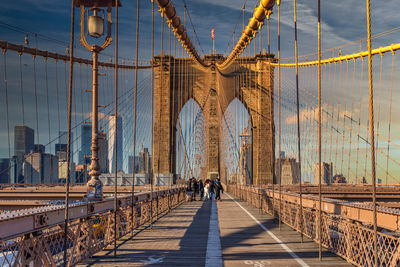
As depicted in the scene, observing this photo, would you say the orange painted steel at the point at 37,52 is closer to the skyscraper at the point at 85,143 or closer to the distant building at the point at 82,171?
the skyscraper at the point at 85,143

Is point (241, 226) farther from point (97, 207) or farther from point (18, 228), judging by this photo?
point (18, 228)

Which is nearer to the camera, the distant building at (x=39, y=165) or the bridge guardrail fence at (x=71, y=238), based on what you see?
the bridge guardrail fence at (x=71, y=238)

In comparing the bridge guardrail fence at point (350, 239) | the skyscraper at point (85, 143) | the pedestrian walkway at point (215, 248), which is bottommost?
the pedestrian walkway at point (215, 248)

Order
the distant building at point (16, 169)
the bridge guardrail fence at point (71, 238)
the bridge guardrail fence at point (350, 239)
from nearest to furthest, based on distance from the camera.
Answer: the bridge guardrail fence at point (71, 238)
the bridge guardrail fence at point (350, 239)
the distant building at point (16, 169)

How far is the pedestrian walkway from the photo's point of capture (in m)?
7.91

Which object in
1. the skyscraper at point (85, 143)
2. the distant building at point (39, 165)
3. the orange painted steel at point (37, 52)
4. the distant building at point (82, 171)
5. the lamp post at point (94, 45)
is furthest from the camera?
the distant building at point (82, 171)

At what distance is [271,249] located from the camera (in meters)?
9.38

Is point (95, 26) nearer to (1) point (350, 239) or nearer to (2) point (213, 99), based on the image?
(1) point (350, 239)

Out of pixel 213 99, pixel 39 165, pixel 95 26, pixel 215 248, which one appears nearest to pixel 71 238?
pixel 215 248

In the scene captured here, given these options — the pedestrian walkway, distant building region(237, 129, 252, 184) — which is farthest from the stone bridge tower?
the pedestrian walkway

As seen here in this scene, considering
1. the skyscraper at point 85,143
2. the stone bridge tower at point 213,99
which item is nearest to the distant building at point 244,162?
the stone bridge tower at point 213,99

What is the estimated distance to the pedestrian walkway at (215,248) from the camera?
7.91 m

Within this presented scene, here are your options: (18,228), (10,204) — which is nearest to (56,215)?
(18,228)

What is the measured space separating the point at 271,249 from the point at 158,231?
3967 millimetres
